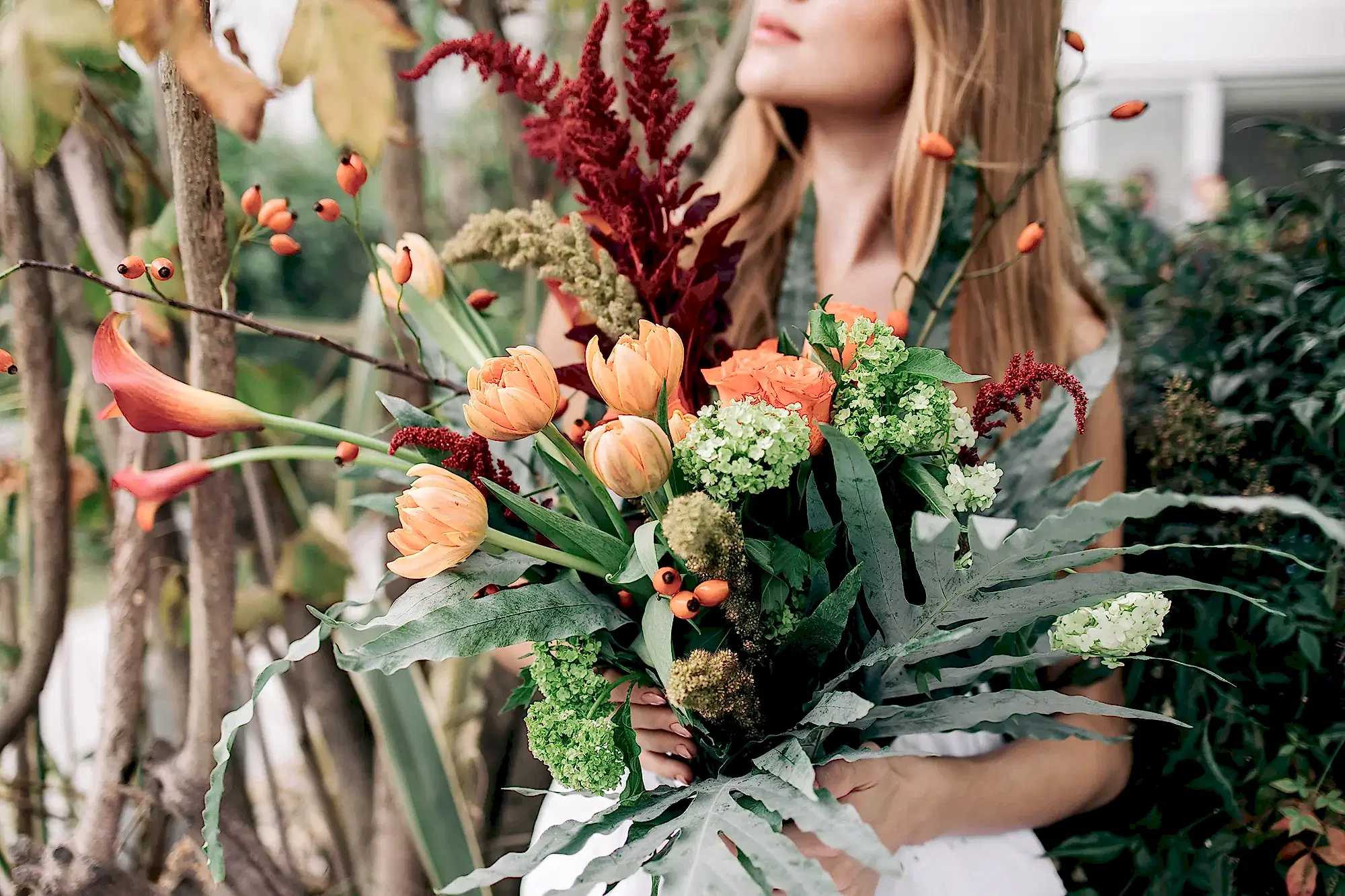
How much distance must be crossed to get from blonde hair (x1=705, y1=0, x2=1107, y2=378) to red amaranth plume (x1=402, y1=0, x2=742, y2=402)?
235 millimetres

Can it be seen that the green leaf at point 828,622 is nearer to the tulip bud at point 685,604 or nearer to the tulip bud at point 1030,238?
the tulip bud at point 685,604

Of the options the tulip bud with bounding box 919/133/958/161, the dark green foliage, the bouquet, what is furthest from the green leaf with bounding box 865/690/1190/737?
the tulip bud with bounding box 919/133/958/161

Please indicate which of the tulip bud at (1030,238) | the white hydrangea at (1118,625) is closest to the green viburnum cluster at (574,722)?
the white hydrangea at (1118,625)

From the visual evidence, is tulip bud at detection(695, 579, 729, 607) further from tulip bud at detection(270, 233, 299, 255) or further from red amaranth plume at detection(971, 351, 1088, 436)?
tulip bud at detection(270, 233, 299, 255)

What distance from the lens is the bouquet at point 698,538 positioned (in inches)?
15.1

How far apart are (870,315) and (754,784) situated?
0.23m

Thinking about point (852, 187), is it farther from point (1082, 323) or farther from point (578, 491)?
point (578, 491)

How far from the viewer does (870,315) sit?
1.49 feet

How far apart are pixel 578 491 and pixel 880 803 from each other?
10.5 inches

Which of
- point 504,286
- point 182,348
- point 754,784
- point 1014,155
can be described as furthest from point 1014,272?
point 504,286

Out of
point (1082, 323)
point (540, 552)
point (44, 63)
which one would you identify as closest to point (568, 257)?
point (540, 552)

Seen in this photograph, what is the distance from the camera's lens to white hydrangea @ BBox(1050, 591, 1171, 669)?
15.6 inches

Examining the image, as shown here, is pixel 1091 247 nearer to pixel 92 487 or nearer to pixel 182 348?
pixel 182 348

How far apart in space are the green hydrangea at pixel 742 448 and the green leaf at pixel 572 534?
0.06 meters
